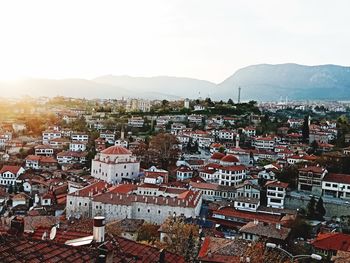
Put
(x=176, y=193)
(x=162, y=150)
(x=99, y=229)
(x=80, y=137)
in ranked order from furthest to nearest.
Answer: (x=80, y=137), (x=162, y=150), (x=176, y=193), (x=99, y=229)

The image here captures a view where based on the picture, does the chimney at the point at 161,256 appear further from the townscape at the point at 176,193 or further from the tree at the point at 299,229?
the tree at the point at 299,229

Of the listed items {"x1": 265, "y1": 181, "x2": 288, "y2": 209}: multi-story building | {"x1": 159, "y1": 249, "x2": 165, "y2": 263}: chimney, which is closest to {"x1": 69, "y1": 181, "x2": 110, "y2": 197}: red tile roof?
{"x1": 265, "y1": 181, "x2": 288, "y2": 209}: multi-story building

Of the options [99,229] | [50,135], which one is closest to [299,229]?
[99,229]

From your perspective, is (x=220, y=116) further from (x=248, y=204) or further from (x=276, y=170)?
(x=248, y=204)

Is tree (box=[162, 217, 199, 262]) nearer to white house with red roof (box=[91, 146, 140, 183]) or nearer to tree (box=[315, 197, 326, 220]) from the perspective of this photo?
tree (box=[315, 197, 326, 220])

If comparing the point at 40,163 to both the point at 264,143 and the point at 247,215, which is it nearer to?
the point at 247,215

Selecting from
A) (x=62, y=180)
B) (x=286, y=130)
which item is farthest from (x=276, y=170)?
(x=286, y=130)

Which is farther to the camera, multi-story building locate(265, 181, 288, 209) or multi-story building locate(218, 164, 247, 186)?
multi-story building locate(218, 164, 247, 186)
